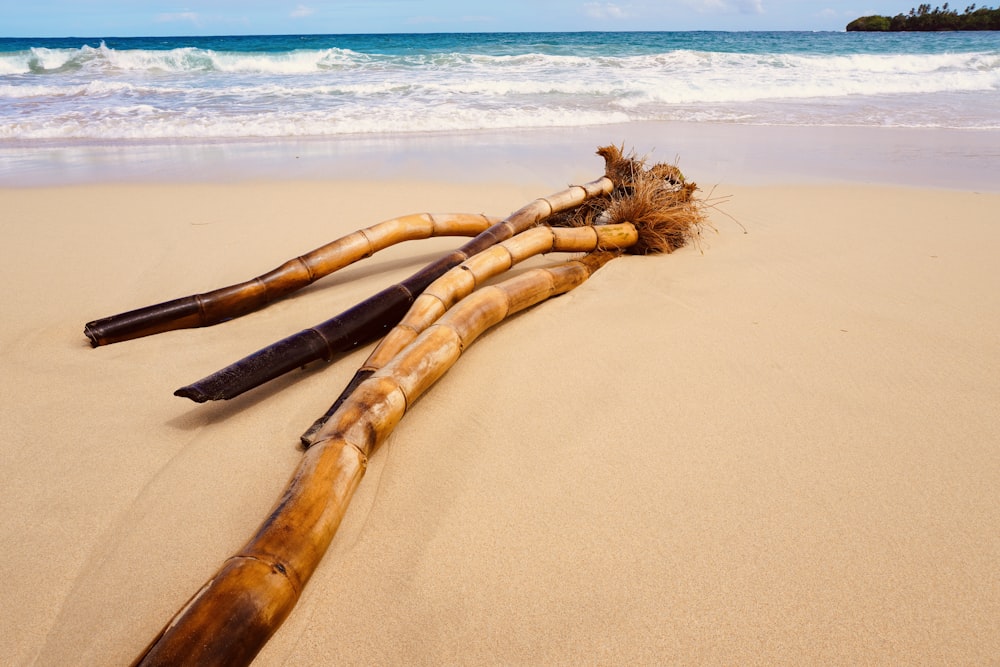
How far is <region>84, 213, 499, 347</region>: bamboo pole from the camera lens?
2645mm

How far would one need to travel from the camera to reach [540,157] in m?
6.75

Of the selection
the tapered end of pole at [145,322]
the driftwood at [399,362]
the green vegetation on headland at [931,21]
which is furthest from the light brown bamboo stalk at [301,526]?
the green vegetation on headland at [931,21]

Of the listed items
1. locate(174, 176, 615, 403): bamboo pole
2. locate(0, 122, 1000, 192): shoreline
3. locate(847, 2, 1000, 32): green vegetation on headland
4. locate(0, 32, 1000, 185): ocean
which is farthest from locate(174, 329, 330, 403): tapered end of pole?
locate(847, 2, 1000, 32): green vegetation on headland

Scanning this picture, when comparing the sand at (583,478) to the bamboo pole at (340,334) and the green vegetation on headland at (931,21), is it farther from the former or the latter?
the green vegetation on headland at (931,21)

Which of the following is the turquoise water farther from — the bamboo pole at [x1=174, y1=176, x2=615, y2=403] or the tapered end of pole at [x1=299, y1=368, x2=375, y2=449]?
the tapered end of pole at [x1=299, y1=368, x2=375, y2=449]

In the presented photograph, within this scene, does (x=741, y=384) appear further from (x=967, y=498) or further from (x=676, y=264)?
(x=676, y=264)

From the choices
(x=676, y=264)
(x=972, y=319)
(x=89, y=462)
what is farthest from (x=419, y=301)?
(x=972, y=319)

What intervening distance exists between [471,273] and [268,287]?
3.30ft

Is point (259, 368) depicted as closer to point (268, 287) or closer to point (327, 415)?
point (327, 415)

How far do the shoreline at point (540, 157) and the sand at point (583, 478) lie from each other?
275cm

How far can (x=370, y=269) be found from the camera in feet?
12.0

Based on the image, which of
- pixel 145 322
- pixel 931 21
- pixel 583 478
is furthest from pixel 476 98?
pixel 931 21

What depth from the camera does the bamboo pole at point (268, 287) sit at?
2.64 m

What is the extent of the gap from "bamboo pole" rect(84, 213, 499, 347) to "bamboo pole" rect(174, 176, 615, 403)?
1.37 feet
